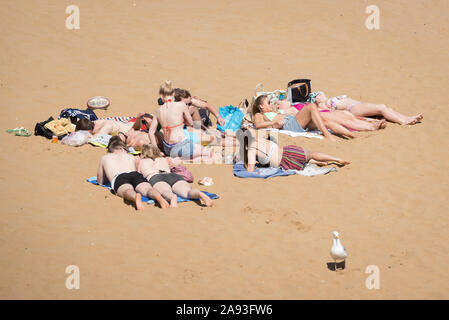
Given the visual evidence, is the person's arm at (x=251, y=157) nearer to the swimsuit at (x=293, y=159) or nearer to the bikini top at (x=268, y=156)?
the bikini top at (x=268, y=156)

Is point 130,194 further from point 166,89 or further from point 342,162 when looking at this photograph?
point 342,162

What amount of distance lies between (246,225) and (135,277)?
5.49ft

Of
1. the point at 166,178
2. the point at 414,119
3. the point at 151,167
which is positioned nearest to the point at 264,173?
the point at 166,178

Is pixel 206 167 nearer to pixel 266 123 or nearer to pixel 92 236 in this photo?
pixel 266 123

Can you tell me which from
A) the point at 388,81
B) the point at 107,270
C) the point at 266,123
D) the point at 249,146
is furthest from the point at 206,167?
the point at 388,81

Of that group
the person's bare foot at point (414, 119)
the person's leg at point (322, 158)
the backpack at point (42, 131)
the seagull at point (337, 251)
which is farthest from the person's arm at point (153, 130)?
the person's bare foot at point (414, 119)

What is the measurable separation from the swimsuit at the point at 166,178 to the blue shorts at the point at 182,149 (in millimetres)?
1148

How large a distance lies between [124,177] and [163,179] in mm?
500

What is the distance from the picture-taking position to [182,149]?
1000cm

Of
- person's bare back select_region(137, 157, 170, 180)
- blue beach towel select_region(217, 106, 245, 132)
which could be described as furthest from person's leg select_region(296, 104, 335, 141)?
person's bare back select_region(137, 157, 170, 180)

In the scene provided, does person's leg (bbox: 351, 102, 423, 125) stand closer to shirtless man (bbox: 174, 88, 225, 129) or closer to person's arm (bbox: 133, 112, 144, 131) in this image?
shirtless man (bbox: 174, 88, 225, 129)

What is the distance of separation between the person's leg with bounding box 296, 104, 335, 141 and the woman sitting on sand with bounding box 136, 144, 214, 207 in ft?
9.07

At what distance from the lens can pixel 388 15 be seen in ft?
55.3

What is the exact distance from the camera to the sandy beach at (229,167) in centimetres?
694
